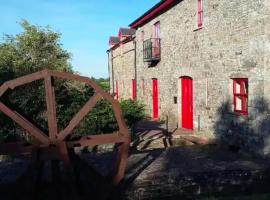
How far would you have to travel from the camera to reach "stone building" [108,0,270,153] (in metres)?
9.70

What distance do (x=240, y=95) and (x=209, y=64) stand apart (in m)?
1.86

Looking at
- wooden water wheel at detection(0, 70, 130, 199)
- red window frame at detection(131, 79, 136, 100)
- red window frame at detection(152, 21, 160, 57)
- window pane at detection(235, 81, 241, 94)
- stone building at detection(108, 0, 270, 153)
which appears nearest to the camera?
wooden water wheel at detection(0, 70, 130, 199)

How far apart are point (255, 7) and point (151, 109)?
33.5 ft

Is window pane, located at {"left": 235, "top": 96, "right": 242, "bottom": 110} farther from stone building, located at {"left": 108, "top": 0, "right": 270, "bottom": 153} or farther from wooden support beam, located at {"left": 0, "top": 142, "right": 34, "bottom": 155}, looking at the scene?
wooden support beam, located at {"left": 0, "top": 142, "right": 34, "bottom": 155}

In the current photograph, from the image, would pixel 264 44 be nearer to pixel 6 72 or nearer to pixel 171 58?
pixel 171 58

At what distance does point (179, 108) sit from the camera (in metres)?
15.0

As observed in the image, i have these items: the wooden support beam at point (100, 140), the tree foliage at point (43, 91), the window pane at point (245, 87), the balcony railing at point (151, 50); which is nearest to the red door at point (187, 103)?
the tree foliage at point (43, 91)

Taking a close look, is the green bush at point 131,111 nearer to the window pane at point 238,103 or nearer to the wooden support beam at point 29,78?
the window pane at point 238,103

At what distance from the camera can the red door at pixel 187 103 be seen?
14.1 meters

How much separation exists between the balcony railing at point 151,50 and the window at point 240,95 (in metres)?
6.72

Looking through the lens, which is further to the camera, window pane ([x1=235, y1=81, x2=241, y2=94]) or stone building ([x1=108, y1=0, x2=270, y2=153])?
window pane ([x1=235, y1=81, x2=241, y2=94])

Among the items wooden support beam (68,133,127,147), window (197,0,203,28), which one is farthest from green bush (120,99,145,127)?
wooden support beam (68,133,127,147)

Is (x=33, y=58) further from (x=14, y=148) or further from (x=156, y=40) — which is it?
(x=14, y=148)

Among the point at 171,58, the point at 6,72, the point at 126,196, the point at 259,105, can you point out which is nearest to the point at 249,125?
the point at 259,105
